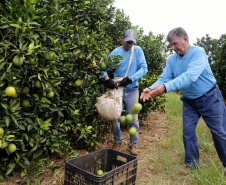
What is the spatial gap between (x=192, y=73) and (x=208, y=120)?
2.60 feet

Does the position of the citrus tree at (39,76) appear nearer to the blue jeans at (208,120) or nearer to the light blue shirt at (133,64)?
the light blue shirt at (133,64)

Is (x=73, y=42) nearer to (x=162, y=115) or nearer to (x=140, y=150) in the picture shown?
(x=140, y=150)

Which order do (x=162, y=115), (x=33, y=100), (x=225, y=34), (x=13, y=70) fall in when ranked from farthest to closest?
(x=225, y=34), (x=162, y=115), (x=33, y=100), (x=13, y=70)

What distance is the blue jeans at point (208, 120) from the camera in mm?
2830

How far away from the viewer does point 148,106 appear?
5.27 metres

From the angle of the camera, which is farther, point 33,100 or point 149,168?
point 149,168

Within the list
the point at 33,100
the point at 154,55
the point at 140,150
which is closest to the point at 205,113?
the point at 140,150

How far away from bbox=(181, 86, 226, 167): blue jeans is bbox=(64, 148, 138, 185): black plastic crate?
1.05 meters

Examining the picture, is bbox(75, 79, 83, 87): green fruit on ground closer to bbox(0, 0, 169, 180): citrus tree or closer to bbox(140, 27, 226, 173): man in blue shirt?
bbox(0, 0, 169, 180): citrus tree

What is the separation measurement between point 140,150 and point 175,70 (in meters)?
1.75

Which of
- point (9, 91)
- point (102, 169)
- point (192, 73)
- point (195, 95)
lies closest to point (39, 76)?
point (9, 91)

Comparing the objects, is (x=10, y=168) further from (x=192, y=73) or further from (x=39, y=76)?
(x=192, y=73)

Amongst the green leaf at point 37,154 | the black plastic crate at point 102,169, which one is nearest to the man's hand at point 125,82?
the black plastic crate at point 102,169

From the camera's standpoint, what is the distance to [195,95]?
9.52 feet
